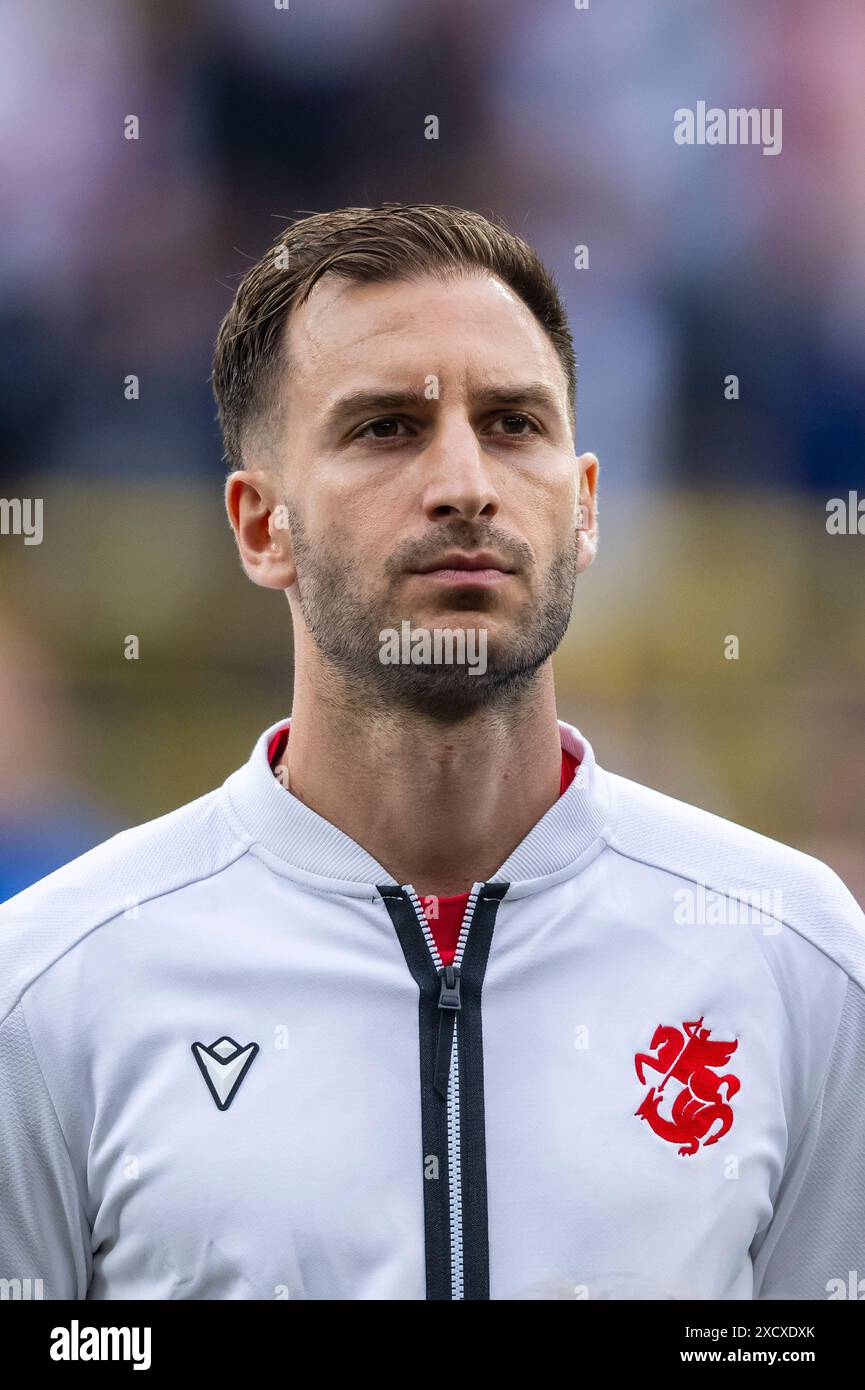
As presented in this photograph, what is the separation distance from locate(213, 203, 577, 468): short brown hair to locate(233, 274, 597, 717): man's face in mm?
40

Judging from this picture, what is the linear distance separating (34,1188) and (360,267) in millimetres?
1295

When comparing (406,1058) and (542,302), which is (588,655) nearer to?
(542,302)

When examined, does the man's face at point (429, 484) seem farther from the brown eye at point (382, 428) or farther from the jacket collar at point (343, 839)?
the jacket collar at point (343, 839)

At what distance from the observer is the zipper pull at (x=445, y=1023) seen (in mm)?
1844

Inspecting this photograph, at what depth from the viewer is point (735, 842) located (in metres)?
2.16

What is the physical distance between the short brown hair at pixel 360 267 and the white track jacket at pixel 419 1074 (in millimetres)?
605

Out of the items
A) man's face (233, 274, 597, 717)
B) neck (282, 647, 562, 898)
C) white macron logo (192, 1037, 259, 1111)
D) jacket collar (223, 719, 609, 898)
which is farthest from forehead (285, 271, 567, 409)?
white macron logo (192, 1037, 259, 1111)

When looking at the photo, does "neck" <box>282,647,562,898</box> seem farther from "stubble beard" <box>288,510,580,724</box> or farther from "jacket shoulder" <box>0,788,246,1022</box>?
"jacket shoulder" <box>0,788,246,1022</box>

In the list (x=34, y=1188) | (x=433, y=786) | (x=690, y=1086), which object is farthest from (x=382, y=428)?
(x=34, y=1188)

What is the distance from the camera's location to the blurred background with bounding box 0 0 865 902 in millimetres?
4488

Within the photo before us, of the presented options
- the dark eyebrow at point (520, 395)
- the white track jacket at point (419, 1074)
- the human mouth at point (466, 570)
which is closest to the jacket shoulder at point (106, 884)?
the white track jacket at point (419, 1074)

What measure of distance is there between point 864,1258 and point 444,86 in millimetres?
3832
